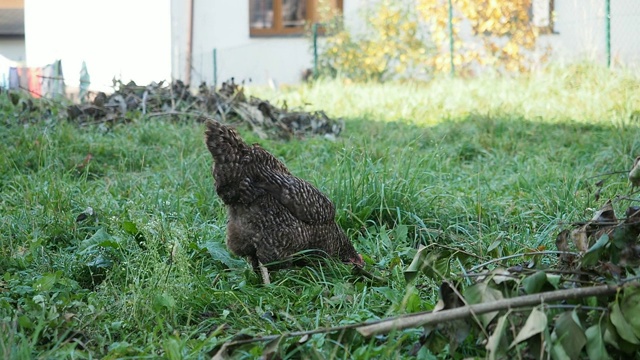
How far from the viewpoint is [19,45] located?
1867 centimetres

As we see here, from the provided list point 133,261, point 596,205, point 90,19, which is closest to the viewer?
point 133,261

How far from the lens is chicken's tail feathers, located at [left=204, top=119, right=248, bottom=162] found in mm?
3979

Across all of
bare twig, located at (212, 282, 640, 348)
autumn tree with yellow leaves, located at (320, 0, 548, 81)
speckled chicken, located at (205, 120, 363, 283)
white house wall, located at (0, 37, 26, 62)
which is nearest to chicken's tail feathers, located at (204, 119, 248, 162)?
speckled chicken, located at (205, 120, 363, 283)

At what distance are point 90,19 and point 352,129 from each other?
26.8 feet

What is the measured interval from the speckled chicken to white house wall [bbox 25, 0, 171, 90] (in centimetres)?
1154

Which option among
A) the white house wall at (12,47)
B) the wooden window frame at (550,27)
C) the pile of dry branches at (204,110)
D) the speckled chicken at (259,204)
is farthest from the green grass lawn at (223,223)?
the white house wall at (12,47)

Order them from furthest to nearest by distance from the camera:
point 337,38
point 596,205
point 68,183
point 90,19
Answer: point 337,38 < point 90,19 < point 68,183 < point 596,205

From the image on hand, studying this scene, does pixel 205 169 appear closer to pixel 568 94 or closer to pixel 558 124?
pixel 558 124

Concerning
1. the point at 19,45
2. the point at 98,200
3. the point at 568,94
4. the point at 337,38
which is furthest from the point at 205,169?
the point at 19,45

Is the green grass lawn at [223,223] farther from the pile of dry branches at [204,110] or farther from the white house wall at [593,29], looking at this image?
the white house wall at [593,29]

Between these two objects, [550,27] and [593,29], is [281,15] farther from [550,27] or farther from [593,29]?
[593,29]

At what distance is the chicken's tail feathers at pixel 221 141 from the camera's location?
13.1 ft

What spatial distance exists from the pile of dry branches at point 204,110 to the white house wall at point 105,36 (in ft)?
20.3

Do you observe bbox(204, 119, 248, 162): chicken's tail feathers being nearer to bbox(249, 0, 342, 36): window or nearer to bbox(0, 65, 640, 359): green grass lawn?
bbox(0, 65, 640, 359): green grass lawn
